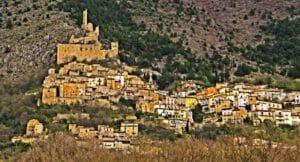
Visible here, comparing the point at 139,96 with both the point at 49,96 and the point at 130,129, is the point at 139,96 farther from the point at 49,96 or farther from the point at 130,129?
the point at 130,129

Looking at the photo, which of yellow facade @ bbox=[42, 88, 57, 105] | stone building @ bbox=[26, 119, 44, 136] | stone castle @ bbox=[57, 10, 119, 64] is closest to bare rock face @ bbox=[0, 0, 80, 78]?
stone castle @ bbox=[57, 10, 119, 64]

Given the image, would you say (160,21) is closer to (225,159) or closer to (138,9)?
(138,9)

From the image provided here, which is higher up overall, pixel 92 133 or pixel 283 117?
pixel 283 117

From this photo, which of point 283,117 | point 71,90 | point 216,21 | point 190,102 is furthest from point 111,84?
point 216,21

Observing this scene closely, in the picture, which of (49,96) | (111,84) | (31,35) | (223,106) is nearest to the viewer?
(49,96)

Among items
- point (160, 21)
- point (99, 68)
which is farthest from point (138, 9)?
point (99, 68)

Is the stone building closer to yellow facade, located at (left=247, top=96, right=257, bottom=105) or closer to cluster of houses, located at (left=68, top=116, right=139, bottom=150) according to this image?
cluster of houses, located at (left=68, top=116, right=139, bottom=150)
